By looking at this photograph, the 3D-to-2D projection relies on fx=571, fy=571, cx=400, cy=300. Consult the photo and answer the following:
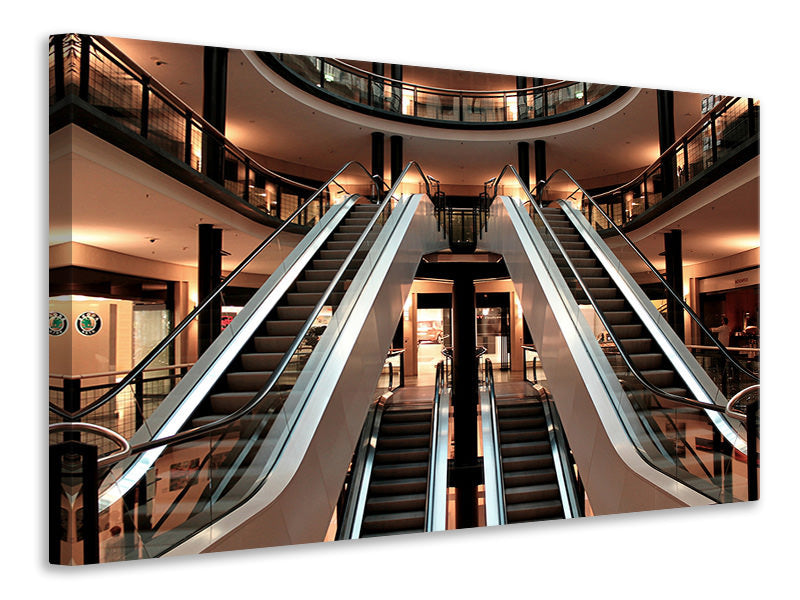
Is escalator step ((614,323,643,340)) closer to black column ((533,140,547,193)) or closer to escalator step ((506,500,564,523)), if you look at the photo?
black column ((533,140,547,193))

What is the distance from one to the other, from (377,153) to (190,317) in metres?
→ 3.19

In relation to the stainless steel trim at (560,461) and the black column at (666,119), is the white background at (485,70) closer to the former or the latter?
the black column at (666,119)

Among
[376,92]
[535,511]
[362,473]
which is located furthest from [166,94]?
[535,511]

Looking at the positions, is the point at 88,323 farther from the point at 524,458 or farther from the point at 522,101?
the point at 524,458

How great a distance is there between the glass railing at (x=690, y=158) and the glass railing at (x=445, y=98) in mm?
954

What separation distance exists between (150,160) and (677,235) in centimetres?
517

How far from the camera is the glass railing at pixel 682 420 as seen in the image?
443 centimetres

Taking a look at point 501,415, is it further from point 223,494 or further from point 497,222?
point 223,494

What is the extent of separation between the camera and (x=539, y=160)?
7.03 m

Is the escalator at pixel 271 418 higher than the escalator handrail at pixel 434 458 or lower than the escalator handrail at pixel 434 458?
higher

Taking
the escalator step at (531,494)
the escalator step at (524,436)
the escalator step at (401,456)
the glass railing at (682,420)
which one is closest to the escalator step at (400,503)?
the escalator step at (401,456)

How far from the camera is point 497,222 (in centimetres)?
946

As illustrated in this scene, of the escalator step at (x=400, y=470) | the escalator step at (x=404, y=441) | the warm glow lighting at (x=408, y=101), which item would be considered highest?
the warm glow lighting at (x=408, y=101)
